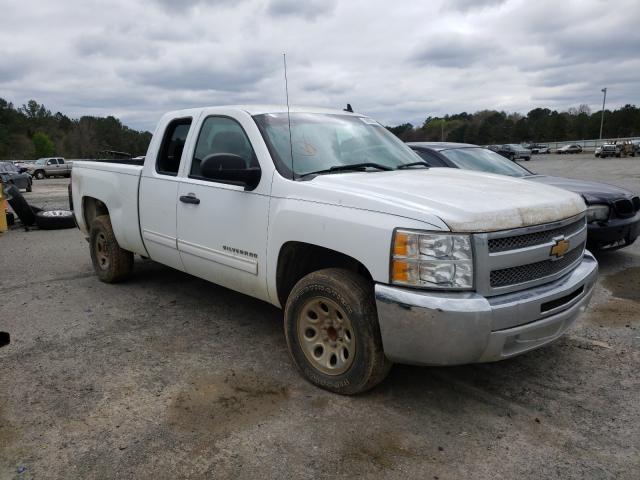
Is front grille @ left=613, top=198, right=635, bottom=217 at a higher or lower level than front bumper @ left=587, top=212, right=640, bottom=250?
higher

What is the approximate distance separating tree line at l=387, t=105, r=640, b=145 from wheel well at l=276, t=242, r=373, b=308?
87633 mm

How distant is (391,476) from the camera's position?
8.42ft

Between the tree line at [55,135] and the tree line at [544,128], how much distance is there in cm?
5848

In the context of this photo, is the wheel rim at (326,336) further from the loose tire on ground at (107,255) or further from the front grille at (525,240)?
the loose tire on ground at (107,255)

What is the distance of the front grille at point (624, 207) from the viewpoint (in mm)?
6230

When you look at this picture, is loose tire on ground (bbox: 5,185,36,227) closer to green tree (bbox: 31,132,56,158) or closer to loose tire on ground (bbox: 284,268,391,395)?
loose tire on ground (bbox: 284,268,391,395)

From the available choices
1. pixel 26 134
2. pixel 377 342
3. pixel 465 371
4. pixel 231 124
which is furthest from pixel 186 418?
pixel 26 134

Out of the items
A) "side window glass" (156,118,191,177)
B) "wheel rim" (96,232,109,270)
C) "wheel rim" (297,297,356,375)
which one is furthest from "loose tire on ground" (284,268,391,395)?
"wheel rim" (96,232,109,270)

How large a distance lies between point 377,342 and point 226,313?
226cm

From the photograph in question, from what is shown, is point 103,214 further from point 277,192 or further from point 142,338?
point 277,192

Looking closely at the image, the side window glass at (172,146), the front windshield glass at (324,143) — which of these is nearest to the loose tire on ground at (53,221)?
the side window glass at (172,146)

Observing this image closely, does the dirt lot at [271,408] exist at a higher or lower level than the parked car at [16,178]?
higher

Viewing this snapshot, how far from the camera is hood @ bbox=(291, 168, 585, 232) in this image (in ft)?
9.35

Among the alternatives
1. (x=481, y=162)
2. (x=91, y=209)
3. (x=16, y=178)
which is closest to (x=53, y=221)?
(x=91, y=209)
